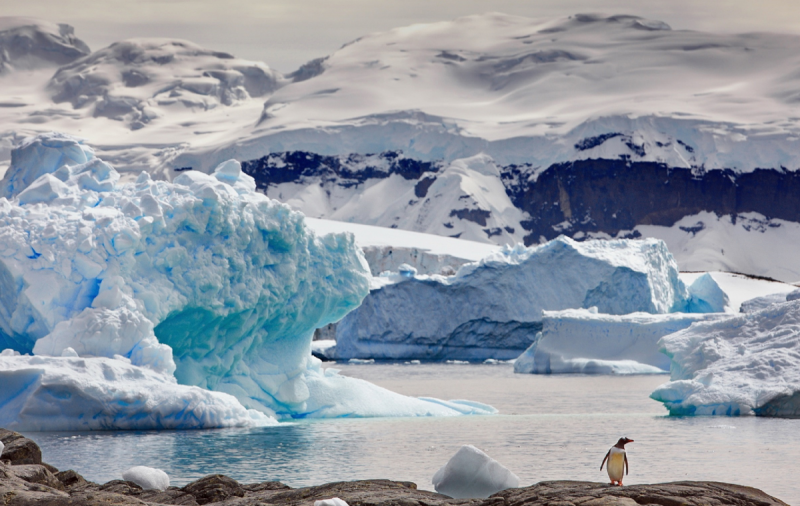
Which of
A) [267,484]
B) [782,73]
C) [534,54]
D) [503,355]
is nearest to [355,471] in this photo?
[267,484]

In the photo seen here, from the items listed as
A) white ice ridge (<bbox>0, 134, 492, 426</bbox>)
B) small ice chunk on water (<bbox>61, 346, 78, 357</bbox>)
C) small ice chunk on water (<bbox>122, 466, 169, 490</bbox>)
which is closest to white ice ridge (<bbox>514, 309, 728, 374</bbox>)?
white ice ridge (<bbox>0, 134, 492, 426</bbox>)

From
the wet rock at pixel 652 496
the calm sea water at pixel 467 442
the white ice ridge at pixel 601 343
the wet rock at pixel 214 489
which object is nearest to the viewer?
the wet rock at pixel 652 496

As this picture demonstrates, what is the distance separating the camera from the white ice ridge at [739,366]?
11328 millimetres

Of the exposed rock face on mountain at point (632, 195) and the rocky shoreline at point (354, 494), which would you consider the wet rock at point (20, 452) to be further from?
the exposed rock face on mountain at point (632, 195)

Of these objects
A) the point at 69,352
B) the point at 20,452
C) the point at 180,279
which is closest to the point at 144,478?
the point at 20,452

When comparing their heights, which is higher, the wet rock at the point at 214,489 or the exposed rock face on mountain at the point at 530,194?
the exposed rock face on mountain at the point at 530,194

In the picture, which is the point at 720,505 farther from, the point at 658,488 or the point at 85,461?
the point at 85,461

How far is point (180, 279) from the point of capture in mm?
11281

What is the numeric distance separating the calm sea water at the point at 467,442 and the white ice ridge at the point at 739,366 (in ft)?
0.82

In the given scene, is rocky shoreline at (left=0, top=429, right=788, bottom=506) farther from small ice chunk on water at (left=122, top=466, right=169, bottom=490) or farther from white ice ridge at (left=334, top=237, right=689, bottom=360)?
white ice ridge at (left=334, top=237, right=689, bottom=360)

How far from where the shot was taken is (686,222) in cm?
7925

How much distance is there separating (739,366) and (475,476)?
675cm

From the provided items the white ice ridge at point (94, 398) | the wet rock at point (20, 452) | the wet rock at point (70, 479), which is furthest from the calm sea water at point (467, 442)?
the wet rock at point (70, 479)

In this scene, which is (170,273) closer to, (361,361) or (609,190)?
(361,361)
